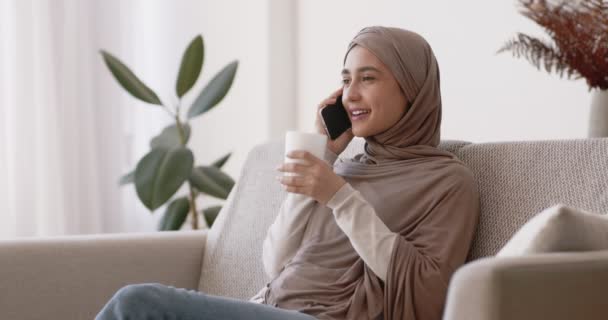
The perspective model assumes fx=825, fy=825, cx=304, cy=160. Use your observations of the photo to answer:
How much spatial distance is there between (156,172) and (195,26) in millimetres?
1102

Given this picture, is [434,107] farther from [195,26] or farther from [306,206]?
[195,26]

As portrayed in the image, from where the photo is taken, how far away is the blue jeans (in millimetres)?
1219

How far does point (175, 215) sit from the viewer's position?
3.29m

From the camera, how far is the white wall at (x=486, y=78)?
8.11 ft

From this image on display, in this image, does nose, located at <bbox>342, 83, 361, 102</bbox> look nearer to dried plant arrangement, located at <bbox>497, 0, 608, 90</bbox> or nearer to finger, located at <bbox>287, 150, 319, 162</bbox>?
finger, located at <bbox>287, 150, 319, 162</bbox>

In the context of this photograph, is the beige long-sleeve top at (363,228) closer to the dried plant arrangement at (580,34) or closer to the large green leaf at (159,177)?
the dried plant arrangement at (580,34)

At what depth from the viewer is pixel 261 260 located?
77.4 inches

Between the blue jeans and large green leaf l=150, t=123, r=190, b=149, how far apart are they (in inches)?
80.1

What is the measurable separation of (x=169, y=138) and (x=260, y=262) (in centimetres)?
143

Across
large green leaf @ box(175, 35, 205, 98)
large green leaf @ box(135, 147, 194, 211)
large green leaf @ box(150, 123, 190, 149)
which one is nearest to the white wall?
large green leaf @ box(175, 35, 205, 98)

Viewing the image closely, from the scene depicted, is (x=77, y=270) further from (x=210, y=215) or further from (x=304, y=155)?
(x=210, y=215)

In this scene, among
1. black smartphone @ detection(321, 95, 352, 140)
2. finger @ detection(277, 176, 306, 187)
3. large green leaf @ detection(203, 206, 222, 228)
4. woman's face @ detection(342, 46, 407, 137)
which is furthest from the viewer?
large green leaf @ detection(203, 206, 222, 228)

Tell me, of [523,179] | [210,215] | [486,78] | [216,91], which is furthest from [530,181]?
[210,215]

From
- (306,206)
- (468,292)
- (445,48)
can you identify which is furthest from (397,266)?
(445,48)
